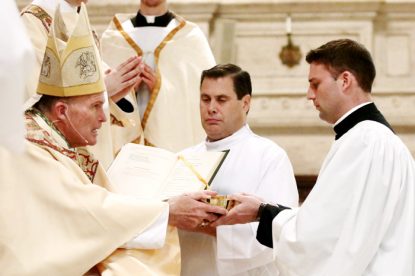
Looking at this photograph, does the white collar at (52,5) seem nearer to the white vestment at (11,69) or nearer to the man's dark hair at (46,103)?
the man's dark hair at (46,103)

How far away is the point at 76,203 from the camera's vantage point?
3.59 meters

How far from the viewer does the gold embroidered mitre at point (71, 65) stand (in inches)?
155

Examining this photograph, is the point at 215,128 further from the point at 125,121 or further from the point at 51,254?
the point at 51,254

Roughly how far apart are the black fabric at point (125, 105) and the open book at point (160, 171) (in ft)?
4.05

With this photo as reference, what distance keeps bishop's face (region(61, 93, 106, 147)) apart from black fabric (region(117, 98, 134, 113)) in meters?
1.52

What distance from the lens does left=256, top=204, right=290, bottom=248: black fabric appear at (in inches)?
156

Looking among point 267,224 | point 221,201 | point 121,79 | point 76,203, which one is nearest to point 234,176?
point 221,201

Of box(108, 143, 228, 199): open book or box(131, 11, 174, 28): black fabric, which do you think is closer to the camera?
box(108, 143, 228, 199): open book

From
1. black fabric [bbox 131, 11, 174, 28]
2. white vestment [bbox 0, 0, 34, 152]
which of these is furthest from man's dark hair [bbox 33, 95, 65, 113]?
black fabric [bbox 131, 11, 174, 28]

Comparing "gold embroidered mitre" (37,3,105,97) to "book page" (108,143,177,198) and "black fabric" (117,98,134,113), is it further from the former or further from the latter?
"black fabric" (117,98,134,113)

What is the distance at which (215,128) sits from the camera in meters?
4.69

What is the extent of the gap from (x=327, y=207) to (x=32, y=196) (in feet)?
3.81

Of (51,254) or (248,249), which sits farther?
(248,249)

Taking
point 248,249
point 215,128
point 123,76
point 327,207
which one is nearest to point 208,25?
point 123,76
